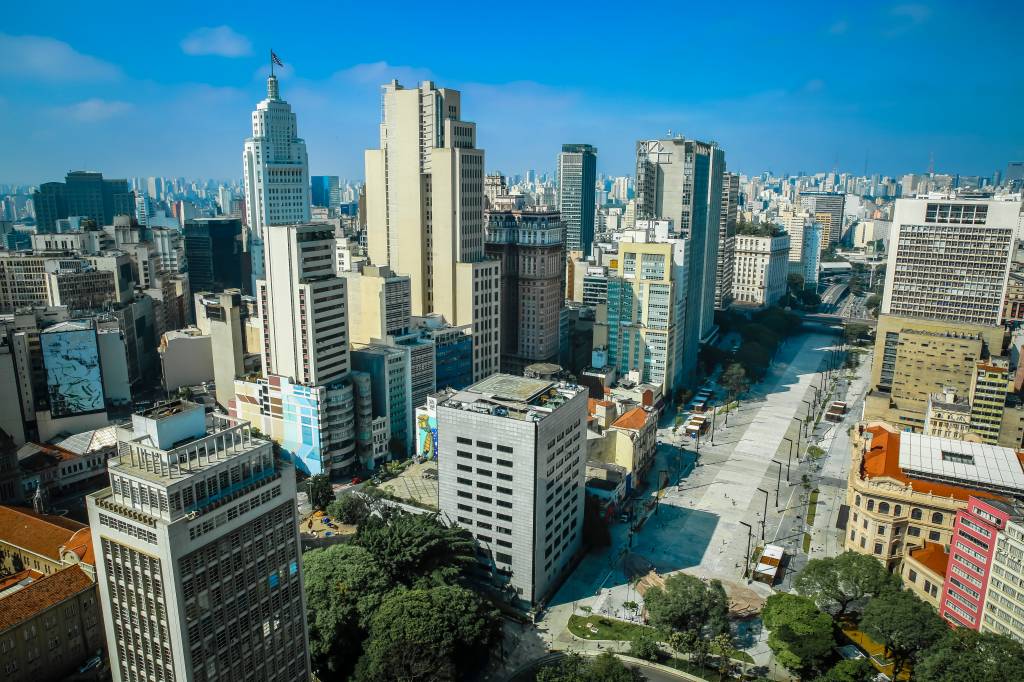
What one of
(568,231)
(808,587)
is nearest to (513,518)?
(808,587)

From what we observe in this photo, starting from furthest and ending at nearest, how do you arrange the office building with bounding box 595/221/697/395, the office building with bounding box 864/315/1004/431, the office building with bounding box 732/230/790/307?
the office building with bounding box 732/230/790/307 → the office building with bounding box 595/221/697/395 → the office building with bounding box 864/315/1004/431

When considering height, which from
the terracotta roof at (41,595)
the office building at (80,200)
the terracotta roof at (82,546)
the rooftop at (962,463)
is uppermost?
the office building at (80,200)

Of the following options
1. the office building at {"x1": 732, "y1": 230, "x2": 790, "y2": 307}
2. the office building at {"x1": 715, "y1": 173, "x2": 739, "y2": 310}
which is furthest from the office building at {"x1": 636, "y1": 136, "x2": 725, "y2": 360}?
the office building at {"x1": 732, "y1": 230, "x2": 790, "y2": 307}

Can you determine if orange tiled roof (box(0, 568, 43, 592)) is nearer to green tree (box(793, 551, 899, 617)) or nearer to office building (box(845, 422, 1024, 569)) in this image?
green tree (box(793, 551, 899, 617))

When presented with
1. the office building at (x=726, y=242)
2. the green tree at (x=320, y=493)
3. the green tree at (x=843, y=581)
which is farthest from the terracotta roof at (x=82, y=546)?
the office building at (x=726, y=242)

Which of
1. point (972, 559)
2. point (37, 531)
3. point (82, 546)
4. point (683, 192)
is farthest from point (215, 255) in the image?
point (972, 559)

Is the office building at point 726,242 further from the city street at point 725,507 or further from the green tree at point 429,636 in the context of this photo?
the green tree at point 429,636

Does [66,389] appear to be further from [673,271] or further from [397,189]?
[673,271]
